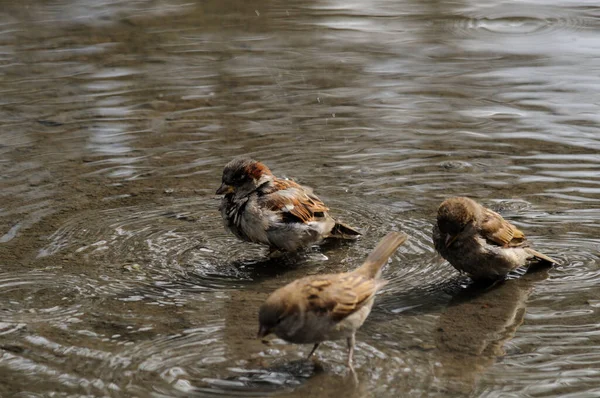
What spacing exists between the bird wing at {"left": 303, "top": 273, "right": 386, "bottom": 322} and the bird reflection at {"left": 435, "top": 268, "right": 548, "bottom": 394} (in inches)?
22.4

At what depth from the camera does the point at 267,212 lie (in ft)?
24.7

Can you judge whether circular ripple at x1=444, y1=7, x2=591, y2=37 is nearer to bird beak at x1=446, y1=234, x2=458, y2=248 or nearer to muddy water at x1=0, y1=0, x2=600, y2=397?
muddy water at x1=0, y1=0, x2=600, y2=397

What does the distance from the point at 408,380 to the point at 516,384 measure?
57 cm

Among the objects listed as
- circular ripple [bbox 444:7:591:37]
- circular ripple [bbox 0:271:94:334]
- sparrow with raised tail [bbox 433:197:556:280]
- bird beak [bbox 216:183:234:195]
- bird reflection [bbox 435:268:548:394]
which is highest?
circular ripple [bbox 444:7:591:37]

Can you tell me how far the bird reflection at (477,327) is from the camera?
18.6 ft

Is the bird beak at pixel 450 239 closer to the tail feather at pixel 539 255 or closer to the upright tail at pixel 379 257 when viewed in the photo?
the upright tail at pixel 379 257

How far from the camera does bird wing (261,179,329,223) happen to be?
7.54m

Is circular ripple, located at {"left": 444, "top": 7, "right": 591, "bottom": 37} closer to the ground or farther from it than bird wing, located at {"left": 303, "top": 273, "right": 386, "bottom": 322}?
farther from it

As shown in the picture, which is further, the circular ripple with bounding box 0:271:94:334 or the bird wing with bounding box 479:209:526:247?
the bird wing with bounding box 479:209:526:247

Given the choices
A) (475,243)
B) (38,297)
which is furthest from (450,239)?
(38,297)

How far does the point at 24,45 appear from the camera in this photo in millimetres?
13914

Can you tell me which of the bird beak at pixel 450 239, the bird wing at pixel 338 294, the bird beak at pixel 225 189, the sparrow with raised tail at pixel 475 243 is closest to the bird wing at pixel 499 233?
the sparrow with raised tail at pixel 475 243

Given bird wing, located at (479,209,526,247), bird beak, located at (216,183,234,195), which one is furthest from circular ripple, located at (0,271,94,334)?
bird wing, located at (479,209,526,247)

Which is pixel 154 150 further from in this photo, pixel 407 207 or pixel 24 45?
pixel 24 45
